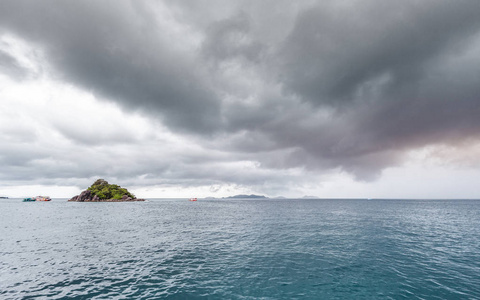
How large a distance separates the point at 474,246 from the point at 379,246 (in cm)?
2015

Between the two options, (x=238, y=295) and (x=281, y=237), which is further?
(x=281, y=237)

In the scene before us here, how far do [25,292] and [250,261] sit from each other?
25.7m

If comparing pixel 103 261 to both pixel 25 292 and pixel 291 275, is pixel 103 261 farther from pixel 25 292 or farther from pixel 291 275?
pixel 291 275

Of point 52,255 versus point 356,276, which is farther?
point 52,255

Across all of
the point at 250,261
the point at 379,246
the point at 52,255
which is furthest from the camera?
the point at 379,246

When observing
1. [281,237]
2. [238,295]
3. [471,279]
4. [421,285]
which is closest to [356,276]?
[421,285]

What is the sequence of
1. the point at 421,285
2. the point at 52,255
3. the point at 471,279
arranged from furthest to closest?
1. the point at 52,255
2. the point at 471,279
3. the point at 421,285

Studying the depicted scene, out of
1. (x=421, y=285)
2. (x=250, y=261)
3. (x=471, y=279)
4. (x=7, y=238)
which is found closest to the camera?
(x=421, y=285)

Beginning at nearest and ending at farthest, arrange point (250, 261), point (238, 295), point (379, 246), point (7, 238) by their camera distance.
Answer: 1. point (238, 295)
2. point (250, 261)
3. point (379, 246)
4. point (7, 238)

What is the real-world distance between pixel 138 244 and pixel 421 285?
45.3m

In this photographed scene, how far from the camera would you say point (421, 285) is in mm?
22547

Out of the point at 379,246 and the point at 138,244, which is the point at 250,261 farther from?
the point at 379,246

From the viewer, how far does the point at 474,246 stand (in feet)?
132

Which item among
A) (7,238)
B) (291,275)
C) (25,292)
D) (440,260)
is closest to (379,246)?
(440,260)
